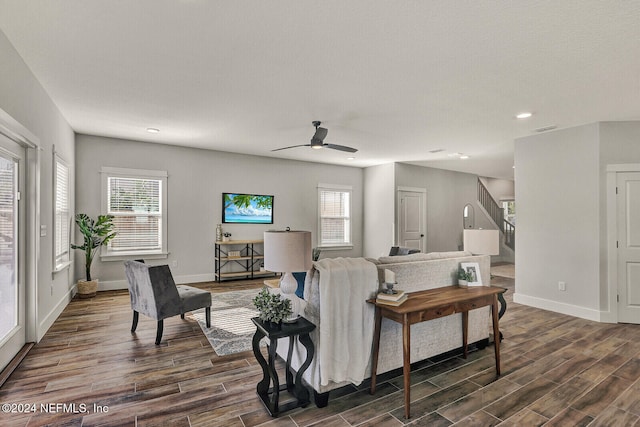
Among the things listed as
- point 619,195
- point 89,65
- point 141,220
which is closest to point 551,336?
point 619,195

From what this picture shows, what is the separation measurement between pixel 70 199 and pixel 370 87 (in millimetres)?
4873

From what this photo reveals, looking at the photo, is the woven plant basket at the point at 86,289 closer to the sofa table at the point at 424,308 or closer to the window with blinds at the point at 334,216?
the window with blinds at the point at 334,216

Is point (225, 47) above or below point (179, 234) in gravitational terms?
above

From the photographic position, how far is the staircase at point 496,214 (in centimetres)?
989

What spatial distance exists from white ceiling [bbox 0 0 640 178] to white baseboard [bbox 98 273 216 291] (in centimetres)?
268

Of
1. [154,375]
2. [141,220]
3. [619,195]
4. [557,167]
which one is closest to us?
[154,375]

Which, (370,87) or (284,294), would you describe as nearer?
(284,294)

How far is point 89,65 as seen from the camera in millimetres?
2871

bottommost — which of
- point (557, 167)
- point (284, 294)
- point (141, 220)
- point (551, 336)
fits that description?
point (551, 336)

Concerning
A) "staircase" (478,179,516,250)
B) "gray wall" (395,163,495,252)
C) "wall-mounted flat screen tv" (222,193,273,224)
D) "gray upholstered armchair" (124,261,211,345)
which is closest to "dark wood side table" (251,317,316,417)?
"gray upholstered armchair" (124,261,211,345)

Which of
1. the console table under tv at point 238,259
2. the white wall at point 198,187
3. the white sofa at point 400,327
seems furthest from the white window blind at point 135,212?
the white sofa at point 400,327

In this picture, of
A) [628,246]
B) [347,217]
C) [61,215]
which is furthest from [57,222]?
[628,246]

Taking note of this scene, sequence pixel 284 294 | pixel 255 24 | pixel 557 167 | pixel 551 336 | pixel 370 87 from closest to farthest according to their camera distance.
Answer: pixel 255 24 → pixel 284 294 → pixel 370 87 → pixel 551 336 → pixel 557 167

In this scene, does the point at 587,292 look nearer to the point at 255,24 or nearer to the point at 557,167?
the point at 557,167
